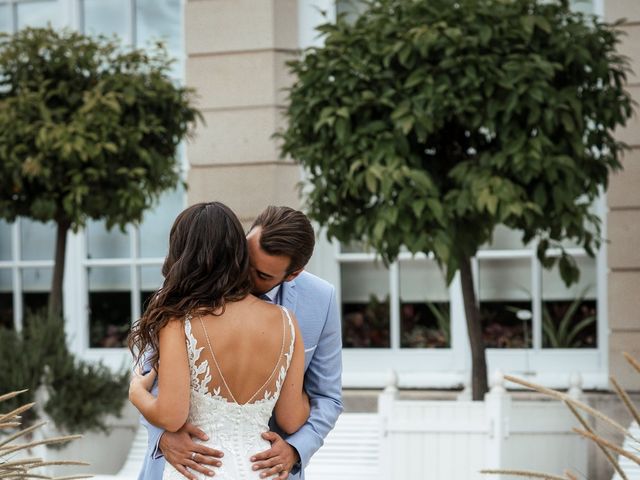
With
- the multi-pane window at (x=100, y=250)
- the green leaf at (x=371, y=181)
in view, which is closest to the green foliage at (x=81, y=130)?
the multi-pane window at (x=100, y=250)

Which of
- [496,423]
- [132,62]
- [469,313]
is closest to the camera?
[496,423]

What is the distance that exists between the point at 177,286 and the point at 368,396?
4.94 metres

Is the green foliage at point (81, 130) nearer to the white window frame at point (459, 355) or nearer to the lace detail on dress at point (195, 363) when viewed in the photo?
the white window frame at point (459, 355)

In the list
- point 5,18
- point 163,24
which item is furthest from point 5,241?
point 163,24

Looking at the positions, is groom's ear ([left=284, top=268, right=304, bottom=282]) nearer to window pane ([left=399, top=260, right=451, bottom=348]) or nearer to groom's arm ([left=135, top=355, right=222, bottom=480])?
groom's arm ([left=135, top=355, right=222, bottom=480])

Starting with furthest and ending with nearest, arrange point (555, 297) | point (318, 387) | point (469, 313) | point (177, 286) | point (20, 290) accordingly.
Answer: point (20, 290), point (555, 297), point (469, 313), point (318, 387), point (177, 286)

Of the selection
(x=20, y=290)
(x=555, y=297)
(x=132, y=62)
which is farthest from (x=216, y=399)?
(x=20, y=290)

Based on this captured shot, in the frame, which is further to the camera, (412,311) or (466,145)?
(412,311)

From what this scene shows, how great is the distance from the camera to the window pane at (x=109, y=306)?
8.23 m

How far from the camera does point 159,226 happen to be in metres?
8.13

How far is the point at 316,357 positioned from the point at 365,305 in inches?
190

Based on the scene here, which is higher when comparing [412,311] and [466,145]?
[466,145]

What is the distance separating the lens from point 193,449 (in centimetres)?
269

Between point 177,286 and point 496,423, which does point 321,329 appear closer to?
point 177,286
